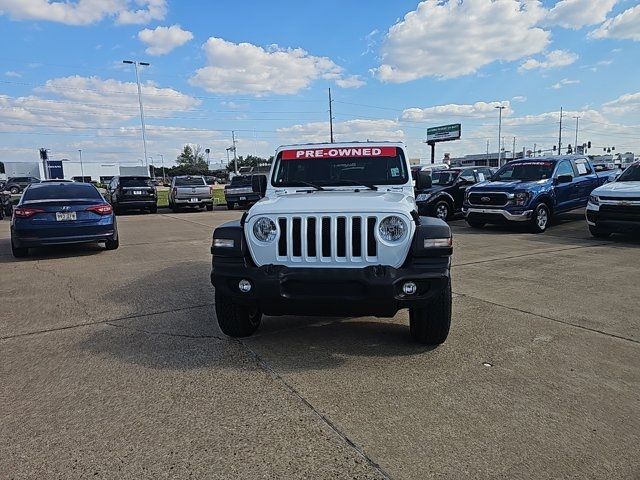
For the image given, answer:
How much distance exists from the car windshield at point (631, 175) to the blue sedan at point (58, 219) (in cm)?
1112

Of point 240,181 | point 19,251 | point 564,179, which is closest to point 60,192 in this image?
point 19,251

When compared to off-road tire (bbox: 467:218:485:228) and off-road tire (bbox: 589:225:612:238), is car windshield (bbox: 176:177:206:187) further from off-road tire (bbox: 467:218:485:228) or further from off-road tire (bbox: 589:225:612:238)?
off-road tire (bbox: 589:225:612:238)

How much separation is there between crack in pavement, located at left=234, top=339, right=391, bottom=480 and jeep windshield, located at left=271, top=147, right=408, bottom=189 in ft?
6.71

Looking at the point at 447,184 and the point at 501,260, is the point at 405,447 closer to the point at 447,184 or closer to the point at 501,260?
the point at 501,260

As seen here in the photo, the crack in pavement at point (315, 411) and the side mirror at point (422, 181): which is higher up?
the side mirror at point (422, 181)

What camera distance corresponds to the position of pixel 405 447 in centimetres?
272

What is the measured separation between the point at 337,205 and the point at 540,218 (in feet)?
31.8

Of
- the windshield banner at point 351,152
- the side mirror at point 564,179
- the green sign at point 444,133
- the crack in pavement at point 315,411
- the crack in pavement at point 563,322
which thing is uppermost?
the green sign at point 444,133

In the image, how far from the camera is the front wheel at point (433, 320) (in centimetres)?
393

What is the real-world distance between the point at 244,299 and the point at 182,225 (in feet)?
40.8

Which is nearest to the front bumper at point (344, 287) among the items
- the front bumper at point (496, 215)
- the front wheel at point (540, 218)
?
the front bumper at point (496, 215)

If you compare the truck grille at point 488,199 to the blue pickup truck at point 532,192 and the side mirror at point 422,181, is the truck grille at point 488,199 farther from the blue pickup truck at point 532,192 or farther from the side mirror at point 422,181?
the side mirror at point 422,181

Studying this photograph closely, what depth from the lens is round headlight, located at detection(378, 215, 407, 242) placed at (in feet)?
12.6

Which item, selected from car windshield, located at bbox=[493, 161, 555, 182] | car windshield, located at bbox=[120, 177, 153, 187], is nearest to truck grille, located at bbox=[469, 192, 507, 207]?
car windshield, located at bbox=[493, 161, 555, 182]
